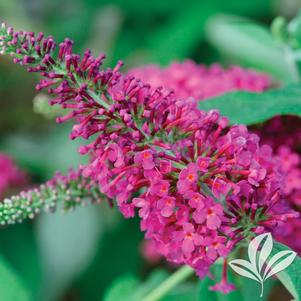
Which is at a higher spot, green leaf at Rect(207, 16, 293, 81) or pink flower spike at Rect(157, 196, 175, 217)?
green leaf at Rect(207, 16, 293, 81)

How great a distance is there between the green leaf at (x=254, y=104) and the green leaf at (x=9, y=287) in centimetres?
38

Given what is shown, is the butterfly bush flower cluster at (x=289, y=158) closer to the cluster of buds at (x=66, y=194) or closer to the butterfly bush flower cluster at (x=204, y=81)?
the butterfly bush flower cluster at (x=204, y=81)

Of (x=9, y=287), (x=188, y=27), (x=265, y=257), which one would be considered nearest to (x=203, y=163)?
(x=265, y=257)

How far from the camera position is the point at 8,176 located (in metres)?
1.31

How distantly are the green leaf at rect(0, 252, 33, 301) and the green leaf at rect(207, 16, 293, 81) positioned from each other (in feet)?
1.98

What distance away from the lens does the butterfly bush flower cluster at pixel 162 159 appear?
0.66m

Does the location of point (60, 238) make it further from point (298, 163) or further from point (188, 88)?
point (298, 163)

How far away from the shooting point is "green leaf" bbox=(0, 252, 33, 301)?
886mm

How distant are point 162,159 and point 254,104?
0.71 ft

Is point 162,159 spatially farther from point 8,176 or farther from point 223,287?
point 8,176

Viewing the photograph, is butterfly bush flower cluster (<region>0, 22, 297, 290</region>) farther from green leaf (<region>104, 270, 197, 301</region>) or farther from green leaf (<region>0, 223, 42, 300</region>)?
green leaf (<region>0, 223, 42, 300</region>)

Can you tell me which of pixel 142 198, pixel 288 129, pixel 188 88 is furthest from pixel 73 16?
pixel 142 198

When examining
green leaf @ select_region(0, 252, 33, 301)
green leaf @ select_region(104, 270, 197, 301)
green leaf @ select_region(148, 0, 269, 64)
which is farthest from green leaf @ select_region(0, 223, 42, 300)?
green leaf @ select_region(148, 0, 269, 64)

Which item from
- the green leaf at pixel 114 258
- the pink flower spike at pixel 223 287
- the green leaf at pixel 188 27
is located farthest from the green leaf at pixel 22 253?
the pink flower spike at pixel 223 287
